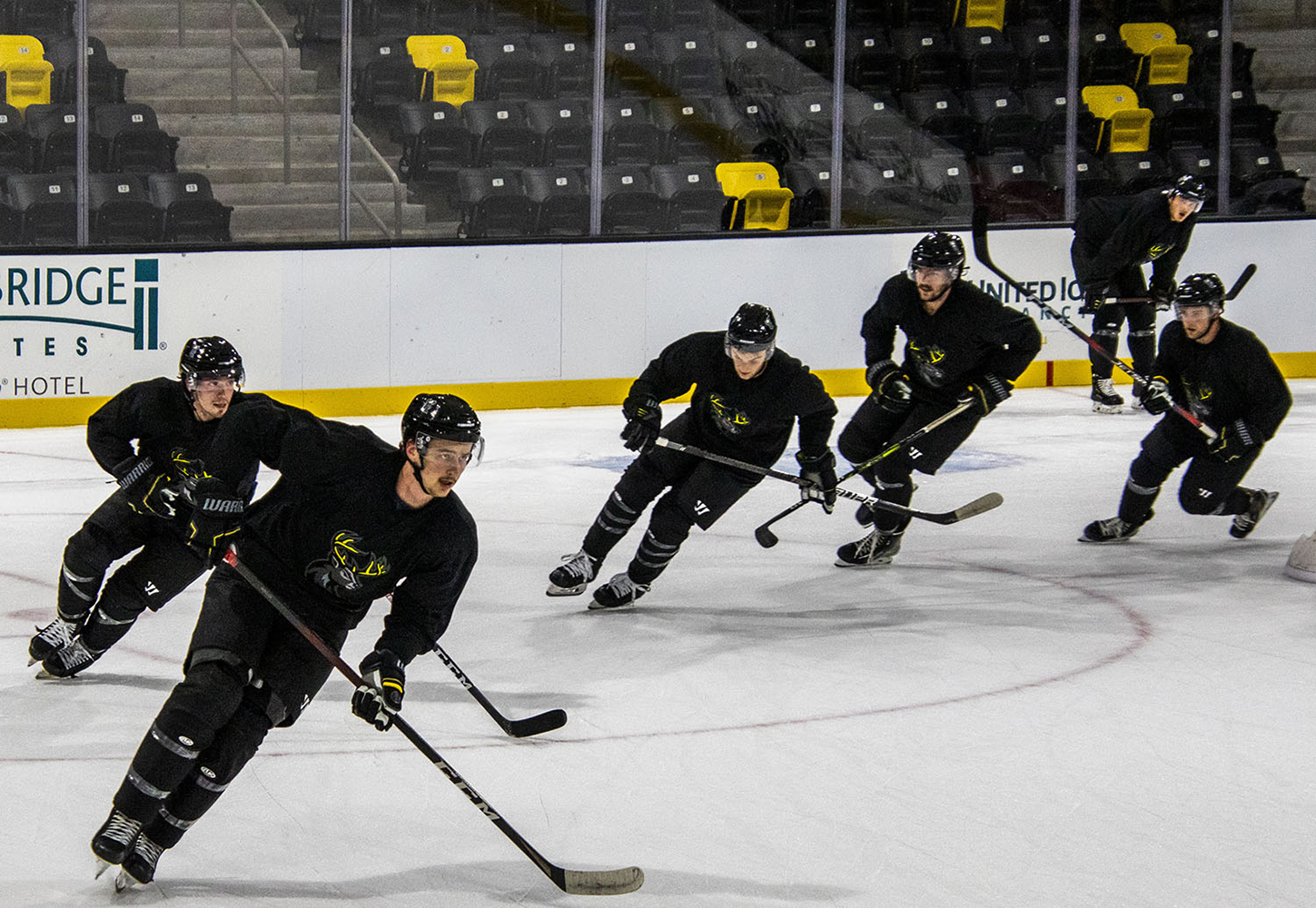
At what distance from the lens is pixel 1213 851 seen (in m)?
3.24

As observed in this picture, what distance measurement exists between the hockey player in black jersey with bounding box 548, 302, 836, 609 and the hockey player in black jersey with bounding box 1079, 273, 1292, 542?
55.2 inches

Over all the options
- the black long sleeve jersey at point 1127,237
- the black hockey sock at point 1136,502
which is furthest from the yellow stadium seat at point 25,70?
the black hockey sock at point 1136,502

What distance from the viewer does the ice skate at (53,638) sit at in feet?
13.9

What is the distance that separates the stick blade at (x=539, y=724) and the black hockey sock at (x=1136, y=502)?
297 cm

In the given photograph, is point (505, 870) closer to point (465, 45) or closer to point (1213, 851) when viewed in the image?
point (1213, 851)

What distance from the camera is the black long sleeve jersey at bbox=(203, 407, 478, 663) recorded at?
10.3 feet

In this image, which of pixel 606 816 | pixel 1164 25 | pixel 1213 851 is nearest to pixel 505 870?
pixel 606 816

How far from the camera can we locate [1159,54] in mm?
10070

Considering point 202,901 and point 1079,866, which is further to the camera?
point 1079,866

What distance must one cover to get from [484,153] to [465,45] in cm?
52

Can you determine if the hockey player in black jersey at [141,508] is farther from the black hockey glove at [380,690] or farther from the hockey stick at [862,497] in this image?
the hockey stick at [862,497]

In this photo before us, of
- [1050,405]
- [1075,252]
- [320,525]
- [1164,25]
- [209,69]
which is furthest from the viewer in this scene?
[1164,25]

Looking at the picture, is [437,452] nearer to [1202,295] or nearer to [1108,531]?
[1202,295]

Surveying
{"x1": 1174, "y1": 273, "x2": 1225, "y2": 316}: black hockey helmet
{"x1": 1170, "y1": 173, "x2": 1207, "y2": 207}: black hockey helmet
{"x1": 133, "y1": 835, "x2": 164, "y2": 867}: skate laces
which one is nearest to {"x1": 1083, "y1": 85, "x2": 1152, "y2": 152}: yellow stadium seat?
{"x1": 1170, "y1": 173, "x2": 1207, "y2": 207}: black hockey helmet
